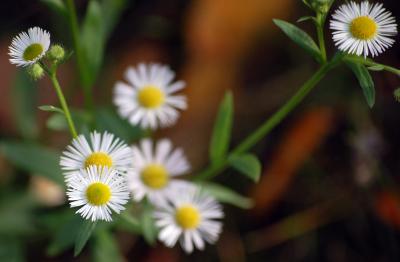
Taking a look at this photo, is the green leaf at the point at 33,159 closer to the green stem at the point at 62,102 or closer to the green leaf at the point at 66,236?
the green leaf at the point at 66,236

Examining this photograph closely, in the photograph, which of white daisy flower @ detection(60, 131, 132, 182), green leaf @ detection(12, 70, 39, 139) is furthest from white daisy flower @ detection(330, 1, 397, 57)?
green leaf @ detection(12, 70, 39, 139)

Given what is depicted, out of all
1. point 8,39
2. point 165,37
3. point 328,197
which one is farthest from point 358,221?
point 8,39

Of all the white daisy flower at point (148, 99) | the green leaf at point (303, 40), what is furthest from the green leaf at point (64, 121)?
the green leaf at point (303, 40)

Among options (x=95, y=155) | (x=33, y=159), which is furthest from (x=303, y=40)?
(x=33, y=159)

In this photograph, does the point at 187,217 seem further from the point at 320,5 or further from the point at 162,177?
the point at 320,5

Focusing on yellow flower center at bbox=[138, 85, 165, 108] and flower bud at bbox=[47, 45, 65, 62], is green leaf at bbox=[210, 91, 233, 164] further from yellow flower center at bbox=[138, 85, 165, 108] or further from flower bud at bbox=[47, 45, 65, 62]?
flower bud at bbox=[47, 45, 65, 62]
